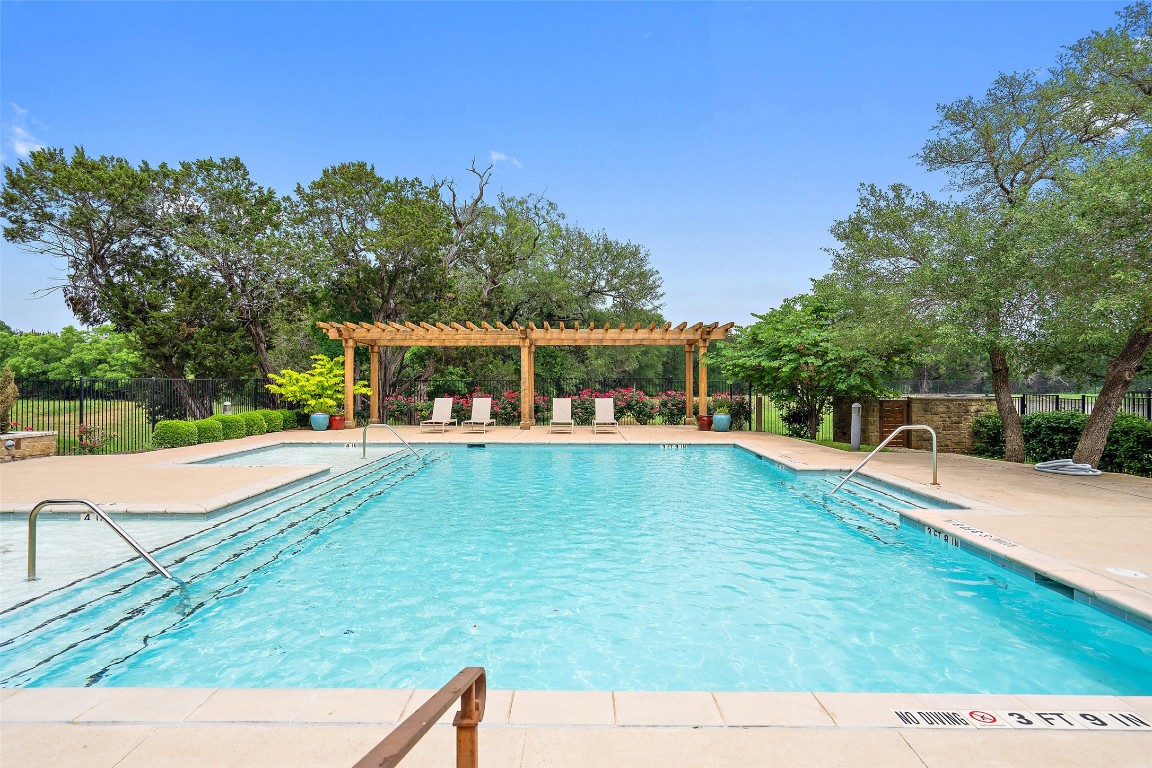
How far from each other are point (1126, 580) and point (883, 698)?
2.57 m

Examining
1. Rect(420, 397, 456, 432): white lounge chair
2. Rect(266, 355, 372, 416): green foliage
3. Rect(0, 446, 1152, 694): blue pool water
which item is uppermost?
Rect(266, 355, 372, 416): green foliage

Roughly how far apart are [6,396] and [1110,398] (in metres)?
18.4

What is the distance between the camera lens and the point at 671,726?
7.63 feet

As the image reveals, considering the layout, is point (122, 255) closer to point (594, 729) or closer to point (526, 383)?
point (526, 383)

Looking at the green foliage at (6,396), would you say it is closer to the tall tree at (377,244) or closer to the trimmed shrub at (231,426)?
the trimmed shrub at (231,426)

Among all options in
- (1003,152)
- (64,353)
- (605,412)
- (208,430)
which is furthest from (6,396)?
(64,353)

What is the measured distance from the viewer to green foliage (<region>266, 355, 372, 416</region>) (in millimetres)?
15883

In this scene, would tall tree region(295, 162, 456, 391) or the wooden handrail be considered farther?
tall tree region(295, 162, 456, 391)

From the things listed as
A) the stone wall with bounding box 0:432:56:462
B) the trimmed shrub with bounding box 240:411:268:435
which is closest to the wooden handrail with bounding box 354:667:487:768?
the stone wall with bounding box 0:432:56:462

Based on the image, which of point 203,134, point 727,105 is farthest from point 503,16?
point 203,134

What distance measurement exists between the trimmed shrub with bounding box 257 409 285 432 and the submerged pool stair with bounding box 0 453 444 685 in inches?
351

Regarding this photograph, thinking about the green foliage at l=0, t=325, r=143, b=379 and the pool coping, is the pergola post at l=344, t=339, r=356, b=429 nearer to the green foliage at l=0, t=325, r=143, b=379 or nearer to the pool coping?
the pool coping

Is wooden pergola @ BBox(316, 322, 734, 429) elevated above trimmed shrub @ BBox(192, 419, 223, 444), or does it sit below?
above

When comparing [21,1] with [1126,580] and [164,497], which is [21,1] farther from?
[1126,580]
